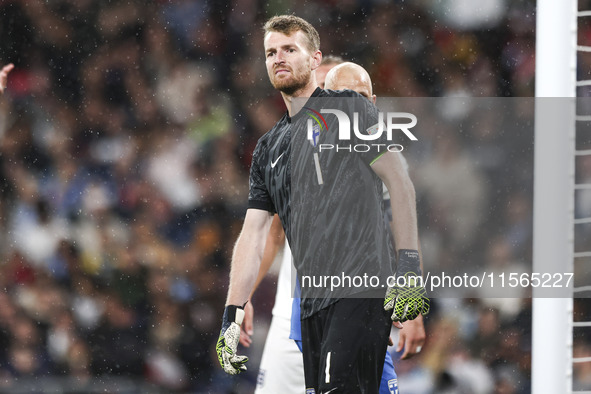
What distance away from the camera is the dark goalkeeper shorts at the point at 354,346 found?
2.24 metres

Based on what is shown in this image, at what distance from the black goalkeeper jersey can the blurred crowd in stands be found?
1.93m

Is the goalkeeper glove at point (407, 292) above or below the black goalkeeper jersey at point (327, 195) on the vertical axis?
below

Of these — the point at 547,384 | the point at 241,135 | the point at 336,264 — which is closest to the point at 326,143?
the point at 336,264

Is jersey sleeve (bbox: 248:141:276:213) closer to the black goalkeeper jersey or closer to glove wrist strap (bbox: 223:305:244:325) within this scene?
the black goalkeeper jersey

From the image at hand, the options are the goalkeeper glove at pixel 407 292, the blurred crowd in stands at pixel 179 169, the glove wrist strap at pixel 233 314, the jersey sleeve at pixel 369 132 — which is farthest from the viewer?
the blurred crowd in stands at pixel 179 169

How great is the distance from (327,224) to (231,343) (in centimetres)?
46

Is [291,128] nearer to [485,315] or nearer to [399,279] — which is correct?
[399,279]

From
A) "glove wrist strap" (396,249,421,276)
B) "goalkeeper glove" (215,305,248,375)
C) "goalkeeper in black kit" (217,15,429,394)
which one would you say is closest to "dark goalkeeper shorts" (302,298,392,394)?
"goalkeeper in black kit" (217,15,429,394)

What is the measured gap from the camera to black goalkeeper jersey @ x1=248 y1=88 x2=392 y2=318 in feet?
7.65

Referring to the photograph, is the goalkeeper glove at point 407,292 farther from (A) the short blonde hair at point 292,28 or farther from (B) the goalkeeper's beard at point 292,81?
(A) the short blonde hair at point 292,28

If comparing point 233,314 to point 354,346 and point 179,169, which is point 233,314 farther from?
point 179,169

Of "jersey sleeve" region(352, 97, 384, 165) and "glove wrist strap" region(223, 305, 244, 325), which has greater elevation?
"jersey sleeve" region(352, 97, 384, 165)

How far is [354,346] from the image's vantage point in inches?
88.2

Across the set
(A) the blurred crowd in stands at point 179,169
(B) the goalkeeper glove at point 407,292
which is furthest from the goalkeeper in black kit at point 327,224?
(A) the blurred crowd in stands at point 179,169
